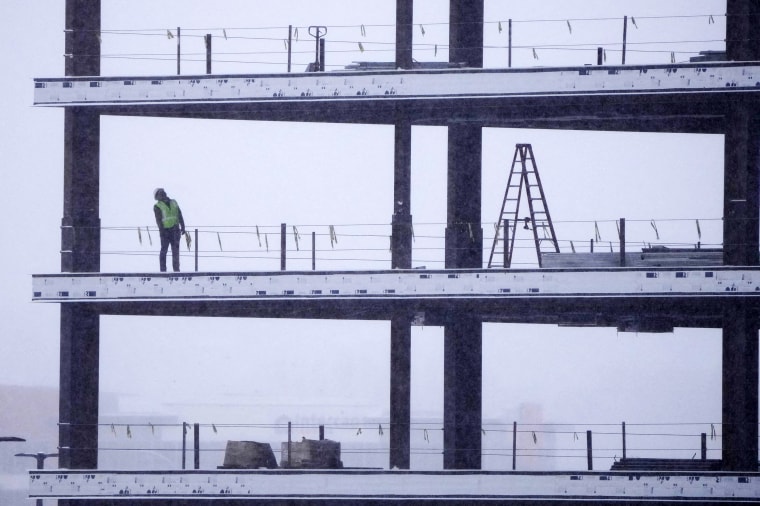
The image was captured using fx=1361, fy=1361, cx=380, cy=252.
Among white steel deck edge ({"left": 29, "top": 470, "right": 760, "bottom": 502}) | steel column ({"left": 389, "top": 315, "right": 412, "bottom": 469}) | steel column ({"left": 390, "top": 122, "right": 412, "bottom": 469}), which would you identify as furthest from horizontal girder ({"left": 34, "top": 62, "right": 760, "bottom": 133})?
white steel deck edge ({"left": 29, "top": 470, "right": 760, "bottom": 502})

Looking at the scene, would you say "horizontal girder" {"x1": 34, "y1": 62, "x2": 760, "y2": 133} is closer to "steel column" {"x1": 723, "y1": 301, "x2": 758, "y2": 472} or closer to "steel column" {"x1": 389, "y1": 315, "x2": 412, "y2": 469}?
"steel column" {"x1": 723, "y1": 301, "x2": 758, "y2": 472}

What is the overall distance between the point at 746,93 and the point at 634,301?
9.66 ft

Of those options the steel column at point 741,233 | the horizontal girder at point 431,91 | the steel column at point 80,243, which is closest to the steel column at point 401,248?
the horizontal girder at point 431,91

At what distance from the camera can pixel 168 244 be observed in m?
18.0

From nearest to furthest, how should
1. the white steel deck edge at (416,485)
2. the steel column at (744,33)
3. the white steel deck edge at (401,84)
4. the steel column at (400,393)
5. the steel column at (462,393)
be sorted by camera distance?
the white steel deck edge at (416,485)
the white steel deck edge at (401,84)
the steel column at (744,33)
the steel column at (400,393)
the steel column at (462,393)

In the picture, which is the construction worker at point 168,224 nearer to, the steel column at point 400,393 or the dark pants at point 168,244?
the dark pants at point 168,244

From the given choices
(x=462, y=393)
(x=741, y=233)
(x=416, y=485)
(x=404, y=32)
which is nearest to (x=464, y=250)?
(x=462, y=393)

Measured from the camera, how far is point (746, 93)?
16.9m

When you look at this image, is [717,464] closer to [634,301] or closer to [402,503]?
[634,301]

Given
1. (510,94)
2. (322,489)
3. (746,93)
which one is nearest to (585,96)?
(510,94)

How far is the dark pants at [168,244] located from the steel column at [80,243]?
85 centimetres

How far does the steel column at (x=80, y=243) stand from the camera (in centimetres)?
1773

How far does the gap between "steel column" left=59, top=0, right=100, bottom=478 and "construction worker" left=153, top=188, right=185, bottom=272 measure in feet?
2.76

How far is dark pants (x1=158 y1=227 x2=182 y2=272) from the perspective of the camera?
17891 mm
